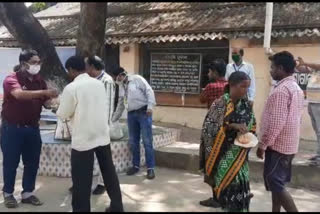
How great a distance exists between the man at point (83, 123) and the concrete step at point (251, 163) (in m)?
2.55

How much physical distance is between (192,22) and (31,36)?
466 centimetres

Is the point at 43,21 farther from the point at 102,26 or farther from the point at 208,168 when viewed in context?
the point at 208,168

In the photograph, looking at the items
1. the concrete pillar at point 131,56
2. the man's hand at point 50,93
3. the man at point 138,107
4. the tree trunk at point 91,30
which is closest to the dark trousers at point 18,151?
the man's hand at point 50,93

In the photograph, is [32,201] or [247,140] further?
[32,201]

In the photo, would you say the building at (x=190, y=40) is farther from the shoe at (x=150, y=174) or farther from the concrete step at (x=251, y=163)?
the shoe at (x=150, y=174)

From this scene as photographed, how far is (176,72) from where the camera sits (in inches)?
431

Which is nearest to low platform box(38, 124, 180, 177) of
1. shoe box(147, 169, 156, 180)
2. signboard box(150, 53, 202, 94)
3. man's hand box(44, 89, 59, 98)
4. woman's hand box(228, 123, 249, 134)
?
shoe box(147, 169, 156, 180)

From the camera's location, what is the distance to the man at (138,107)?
5.98 m

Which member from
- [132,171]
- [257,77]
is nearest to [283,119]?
[132,171]

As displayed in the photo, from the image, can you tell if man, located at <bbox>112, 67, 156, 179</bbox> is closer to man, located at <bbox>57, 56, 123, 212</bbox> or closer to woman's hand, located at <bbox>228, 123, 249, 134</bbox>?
man, located at <bbox>57, 56, 123, 212</bbox>

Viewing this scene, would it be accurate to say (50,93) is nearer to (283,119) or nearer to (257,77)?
(283,119)

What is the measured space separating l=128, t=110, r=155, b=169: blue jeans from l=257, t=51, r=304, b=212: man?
7.63 ft

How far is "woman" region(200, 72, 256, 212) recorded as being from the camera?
3787 millimetres

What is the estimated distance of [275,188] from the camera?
3955 mm
